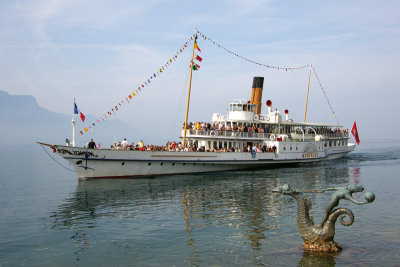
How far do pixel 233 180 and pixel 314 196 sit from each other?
342 inches

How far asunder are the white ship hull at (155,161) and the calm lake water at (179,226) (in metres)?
1.66

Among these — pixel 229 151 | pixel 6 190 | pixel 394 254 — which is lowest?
pixel 6 190

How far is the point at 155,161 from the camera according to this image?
3259 cm

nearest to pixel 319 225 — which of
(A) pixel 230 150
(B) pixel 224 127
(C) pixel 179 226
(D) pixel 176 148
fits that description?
(C) pixel 179 226

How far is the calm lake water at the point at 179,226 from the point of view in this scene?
1330cm

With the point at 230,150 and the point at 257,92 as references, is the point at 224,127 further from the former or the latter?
the point at 257,92

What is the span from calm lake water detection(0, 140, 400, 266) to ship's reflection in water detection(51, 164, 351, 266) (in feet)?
0.12

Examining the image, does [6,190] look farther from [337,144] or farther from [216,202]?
[337,144]

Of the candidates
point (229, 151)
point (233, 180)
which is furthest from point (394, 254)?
point (229, 151)

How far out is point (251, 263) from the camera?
1267 cm

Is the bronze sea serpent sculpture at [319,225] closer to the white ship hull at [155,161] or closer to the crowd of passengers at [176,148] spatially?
the white ship hull at [155,161]

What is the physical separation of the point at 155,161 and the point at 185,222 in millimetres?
14907

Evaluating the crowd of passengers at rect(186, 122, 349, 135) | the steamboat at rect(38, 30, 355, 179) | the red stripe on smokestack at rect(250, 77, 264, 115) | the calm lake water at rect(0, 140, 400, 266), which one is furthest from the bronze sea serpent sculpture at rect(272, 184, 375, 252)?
the red stripe on smokestack at rect(250, 77, 264, 115)

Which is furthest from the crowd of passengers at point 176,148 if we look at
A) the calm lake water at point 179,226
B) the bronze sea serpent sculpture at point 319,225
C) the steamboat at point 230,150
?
the bronze sea serpent sculpture at point 319,225
